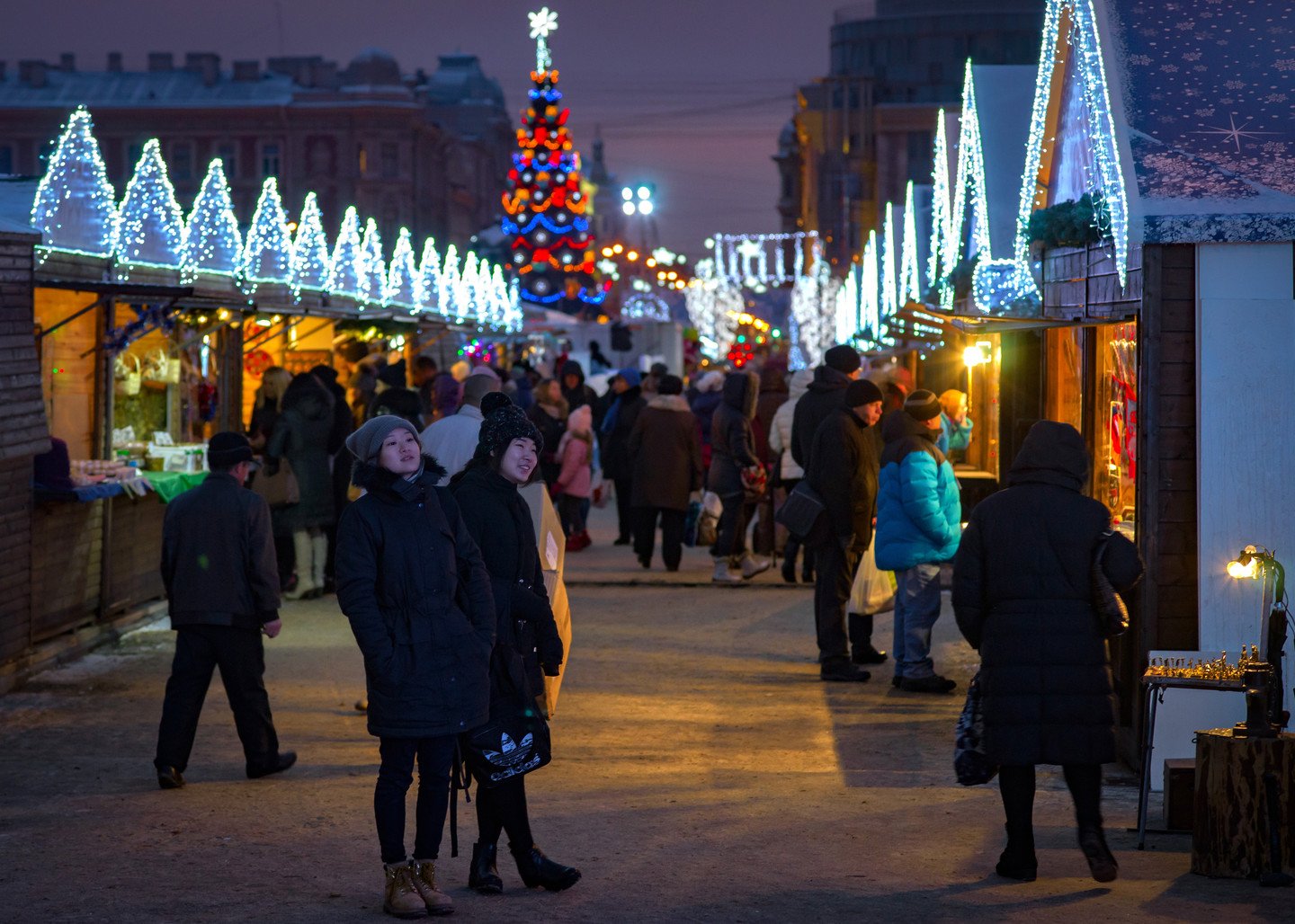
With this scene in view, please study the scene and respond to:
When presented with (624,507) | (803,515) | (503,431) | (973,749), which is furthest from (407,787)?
(624,507)

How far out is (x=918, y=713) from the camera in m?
10.2

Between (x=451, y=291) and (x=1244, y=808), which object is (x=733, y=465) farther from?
(x=451, y=291)

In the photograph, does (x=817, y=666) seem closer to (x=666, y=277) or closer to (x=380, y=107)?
(x=380, y=107)

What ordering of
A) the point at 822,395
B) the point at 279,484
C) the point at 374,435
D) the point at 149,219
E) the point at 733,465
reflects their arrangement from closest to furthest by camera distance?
the point at 374,435
the point at 822,395
the point at 149,219
the point at 279,484
the point at 733,465

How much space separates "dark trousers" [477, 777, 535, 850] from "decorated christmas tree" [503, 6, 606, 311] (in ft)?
172

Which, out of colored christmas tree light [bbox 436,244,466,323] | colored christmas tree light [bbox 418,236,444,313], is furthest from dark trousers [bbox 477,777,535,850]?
colored christmas tree light [bbox 436,244,466,323]

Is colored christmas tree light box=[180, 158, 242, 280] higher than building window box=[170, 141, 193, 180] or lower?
lower

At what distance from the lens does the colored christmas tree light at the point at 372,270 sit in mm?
21656

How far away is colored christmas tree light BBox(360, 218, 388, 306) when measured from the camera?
71.1ft

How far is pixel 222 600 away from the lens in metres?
8.34

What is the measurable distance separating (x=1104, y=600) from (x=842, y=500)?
16.0ft

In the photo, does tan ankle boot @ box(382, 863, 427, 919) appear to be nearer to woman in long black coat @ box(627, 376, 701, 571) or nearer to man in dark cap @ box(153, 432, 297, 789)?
man in dark cap @ box(153, 432, 297, 789)

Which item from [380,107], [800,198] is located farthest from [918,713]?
[800,198]

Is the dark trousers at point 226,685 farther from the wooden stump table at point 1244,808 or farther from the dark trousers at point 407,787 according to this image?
the wooden stump table at point 1244,808
